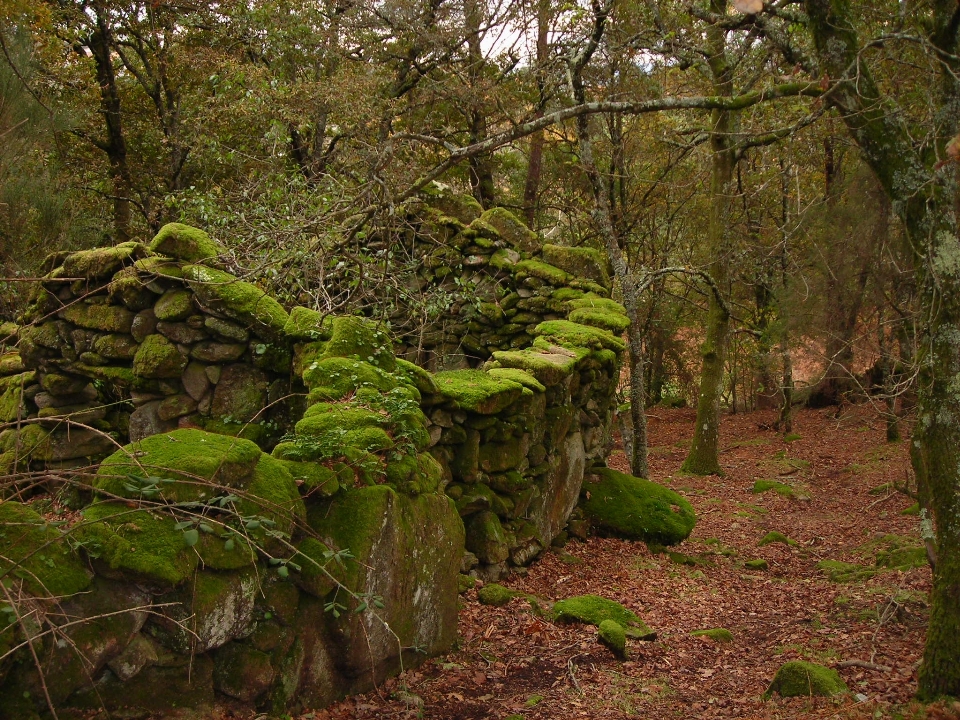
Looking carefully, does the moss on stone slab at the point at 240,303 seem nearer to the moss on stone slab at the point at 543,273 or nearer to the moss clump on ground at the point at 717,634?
the moss on stone slab at the point at 543,273

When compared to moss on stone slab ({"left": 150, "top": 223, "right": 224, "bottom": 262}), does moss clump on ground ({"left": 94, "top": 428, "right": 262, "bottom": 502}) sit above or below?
below

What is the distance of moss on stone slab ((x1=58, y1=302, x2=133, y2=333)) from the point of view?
307 inches

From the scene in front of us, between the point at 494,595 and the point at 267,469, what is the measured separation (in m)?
2.90

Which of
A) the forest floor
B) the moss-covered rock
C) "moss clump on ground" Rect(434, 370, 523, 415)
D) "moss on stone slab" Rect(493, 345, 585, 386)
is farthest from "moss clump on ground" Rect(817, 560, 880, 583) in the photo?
the moss-covered rock

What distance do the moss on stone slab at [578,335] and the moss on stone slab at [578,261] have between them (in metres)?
1.42

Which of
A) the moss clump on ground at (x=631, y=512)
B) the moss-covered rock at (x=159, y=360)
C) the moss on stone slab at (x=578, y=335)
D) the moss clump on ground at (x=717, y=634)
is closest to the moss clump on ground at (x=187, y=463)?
the moss-covered rock at (x=159, y=360)

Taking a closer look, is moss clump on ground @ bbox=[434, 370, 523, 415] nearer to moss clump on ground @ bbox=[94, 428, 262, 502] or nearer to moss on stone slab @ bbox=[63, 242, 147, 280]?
moss clump on ground @ bbox=[94, 428, 262, 502]

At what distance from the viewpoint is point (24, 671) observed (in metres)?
3.20

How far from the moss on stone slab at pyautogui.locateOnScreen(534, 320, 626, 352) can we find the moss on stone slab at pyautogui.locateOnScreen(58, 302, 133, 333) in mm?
4857

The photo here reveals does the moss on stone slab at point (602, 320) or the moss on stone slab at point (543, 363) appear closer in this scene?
the moss on stone slab at point (543, 363)

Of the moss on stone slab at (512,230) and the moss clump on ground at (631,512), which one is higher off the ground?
the moss on stone slab at (512,230)

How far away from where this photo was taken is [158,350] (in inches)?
295

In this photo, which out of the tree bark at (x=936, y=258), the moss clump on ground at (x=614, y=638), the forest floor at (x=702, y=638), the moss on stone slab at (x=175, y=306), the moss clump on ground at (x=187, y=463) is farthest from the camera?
the moss on stone slab at (x=175, y=306)

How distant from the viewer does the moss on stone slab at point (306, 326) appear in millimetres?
7180
